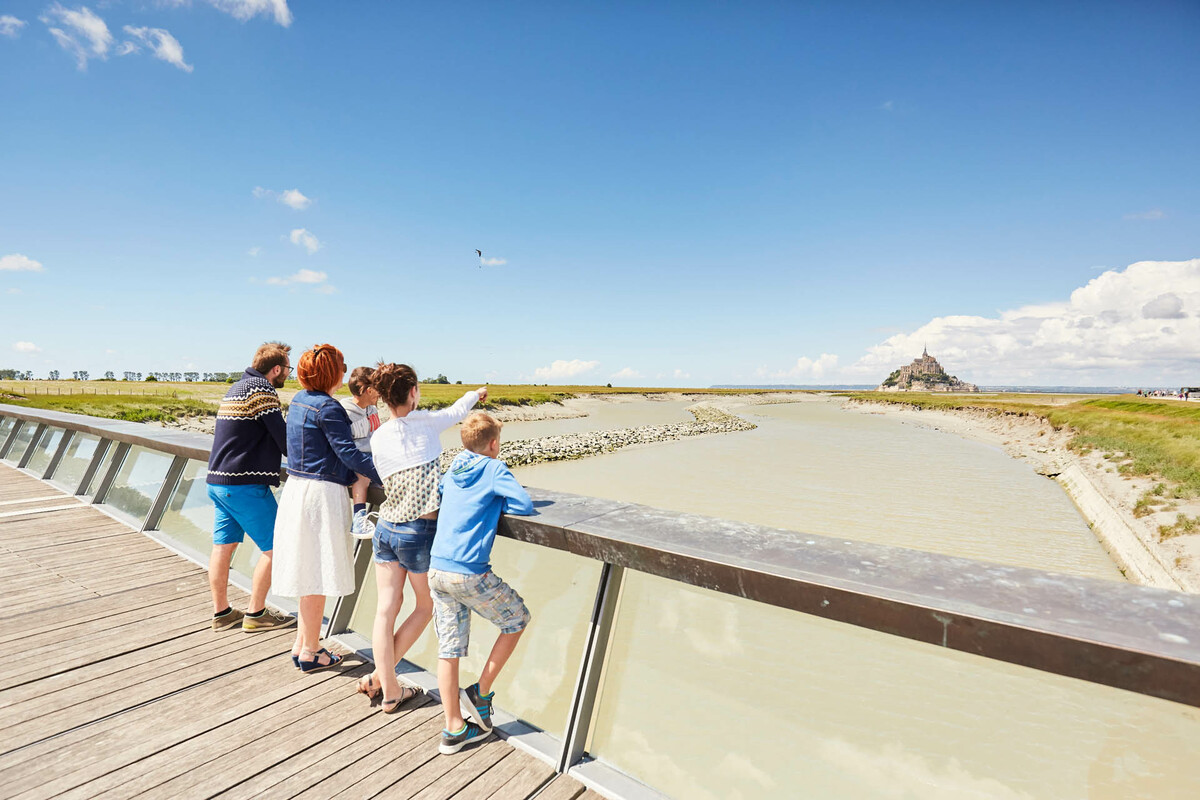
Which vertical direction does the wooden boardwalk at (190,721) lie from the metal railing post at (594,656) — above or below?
below

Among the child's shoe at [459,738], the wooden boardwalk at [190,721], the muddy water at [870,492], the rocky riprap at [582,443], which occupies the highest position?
the child's shoe at [459,738]

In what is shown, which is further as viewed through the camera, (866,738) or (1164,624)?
(866,738)

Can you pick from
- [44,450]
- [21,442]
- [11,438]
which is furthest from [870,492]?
[11,438]

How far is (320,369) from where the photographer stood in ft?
9.52

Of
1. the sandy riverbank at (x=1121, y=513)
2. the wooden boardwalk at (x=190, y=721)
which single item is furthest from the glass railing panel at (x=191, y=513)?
the sandy riverbank at (x=1121, y=513)

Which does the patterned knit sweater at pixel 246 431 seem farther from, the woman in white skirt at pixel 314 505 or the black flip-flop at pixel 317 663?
the black flip-flop at pixel 317 663

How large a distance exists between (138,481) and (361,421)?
5118 mm

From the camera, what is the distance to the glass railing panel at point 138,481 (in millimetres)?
5660

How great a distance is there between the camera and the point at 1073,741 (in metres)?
1.63

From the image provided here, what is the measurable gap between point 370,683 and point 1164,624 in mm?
3054

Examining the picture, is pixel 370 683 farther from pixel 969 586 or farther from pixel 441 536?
pixel 969 586

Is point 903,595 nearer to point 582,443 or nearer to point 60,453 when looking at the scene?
point 60,453

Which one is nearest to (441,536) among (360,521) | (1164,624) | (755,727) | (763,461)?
(360,521)

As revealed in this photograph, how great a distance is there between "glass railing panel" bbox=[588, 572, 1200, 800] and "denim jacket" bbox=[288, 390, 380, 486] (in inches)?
63.6
